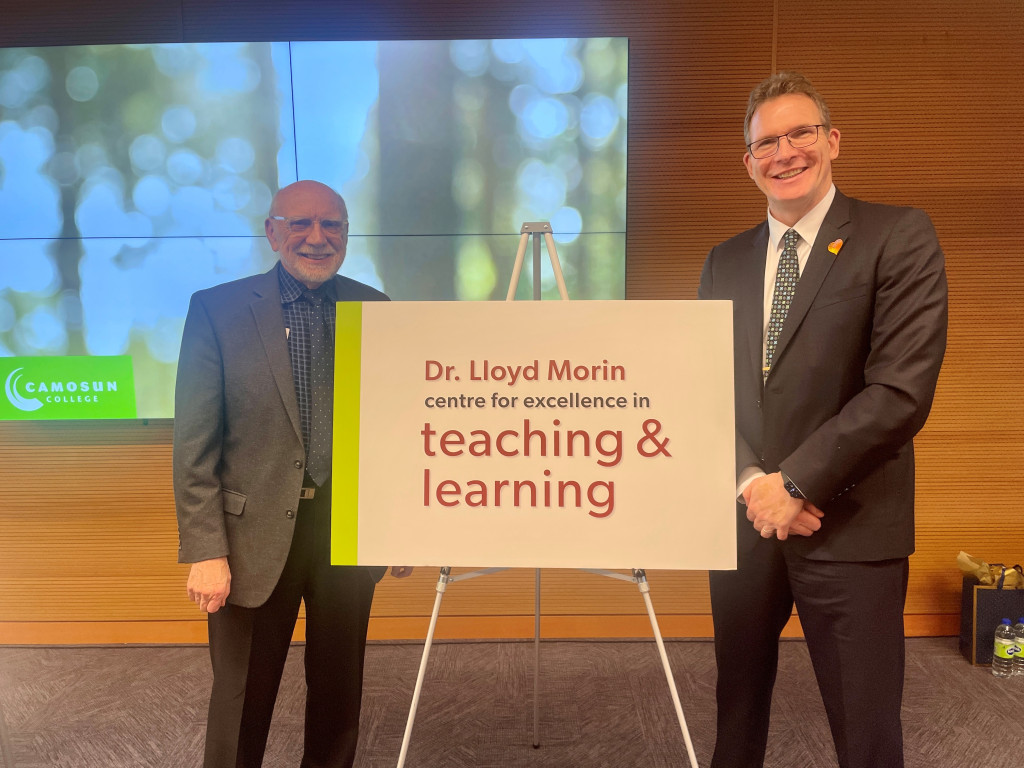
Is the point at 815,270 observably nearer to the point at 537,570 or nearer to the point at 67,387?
the point at 537,570

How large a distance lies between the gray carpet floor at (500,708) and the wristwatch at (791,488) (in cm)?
129

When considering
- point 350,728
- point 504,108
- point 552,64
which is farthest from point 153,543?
point 552,64

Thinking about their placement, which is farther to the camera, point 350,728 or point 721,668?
point 350,728

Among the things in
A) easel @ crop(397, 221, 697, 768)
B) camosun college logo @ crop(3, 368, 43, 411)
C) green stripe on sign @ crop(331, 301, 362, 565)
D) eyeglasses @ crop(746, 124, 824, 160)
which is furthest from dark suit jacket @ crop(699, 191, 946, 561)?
camosun college logo @ crop(3, 368, 43, 411)

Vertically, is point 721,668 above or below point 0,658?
above

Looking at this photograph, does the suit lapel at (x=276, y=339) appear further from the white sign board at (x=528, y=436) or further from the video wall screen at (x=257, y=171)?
the video wall screen at (x=257, y=171)

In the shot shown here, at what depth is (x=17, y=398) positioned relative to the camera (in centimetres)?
322

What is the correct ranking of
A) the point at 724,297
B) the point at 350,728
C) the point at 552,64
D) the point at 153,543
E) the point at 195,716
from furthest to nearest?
the point at 153,543 → the point at 552,64 → the point at 195,716 → the point at 350,728 → the point at 724,297

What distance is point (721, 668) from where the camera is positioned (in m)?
1.88

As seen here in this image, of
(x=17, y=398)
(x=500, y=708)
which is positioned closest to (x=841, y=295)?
(x=500, y=708)

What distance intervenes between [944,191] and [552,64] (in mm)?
1900

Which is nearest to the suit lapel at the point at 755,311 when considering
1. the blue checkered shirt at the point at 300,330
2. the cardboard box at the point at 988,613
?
the blue checkered shirt at the point at 300,330

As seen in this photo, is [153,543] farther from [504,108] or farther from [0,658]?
[504,108]

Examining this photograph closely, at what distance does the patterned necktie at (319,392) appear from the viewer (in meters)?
1.85
